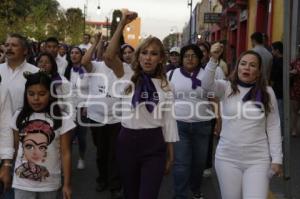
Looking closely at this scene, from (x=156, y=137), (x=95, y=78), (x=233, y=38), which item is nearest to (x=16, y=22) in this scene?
(x=233, y=38)

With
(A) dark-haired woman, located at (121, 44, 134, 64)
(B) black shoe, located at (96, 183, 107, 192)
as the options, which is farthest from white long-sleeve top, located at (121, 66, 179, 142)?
(B) black shoe, located at (96, 183, 107, 192)

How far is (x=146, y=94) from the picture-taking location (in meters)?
4.71

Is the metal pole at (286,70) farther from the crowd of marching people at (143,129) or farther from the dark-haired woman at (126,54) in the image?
the dark-haired woman at (126,54)

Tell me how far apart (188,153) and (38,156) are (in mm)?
2513

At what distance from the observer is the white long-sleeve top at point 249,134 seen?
14.7ft

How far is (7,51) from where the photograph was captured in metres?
5.33

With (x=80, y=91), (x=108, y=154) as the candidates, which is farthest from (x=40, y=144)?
(x=80, y=91)

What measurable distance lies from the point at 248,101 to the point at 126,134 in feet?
3.56

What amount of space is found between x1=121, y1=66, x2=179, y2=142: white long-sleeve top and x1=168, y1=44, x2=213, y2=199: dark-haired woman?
1.32m

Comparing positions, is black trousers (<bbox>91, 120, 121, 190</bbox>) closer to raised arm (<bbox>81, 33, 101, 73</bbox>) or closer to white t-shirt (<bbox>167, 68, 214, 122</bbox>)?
raised arm (<bbox>81, 33, 101, 73</bbox>)

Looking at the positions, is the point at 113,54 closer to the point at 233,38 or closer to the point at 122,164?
the point at 122,164

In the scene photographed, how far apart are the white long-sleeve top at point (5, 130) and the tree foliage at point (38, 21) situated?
2428 centimetres

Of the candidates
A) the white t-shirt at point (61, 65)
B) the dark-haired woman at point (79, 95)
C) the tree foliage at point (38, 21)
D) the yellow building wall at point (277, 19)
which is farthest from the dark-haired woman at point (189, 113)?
the tree foliage at point (38, 21)

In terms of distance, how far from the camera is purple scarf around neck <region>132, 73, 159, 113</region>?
4.70 m
